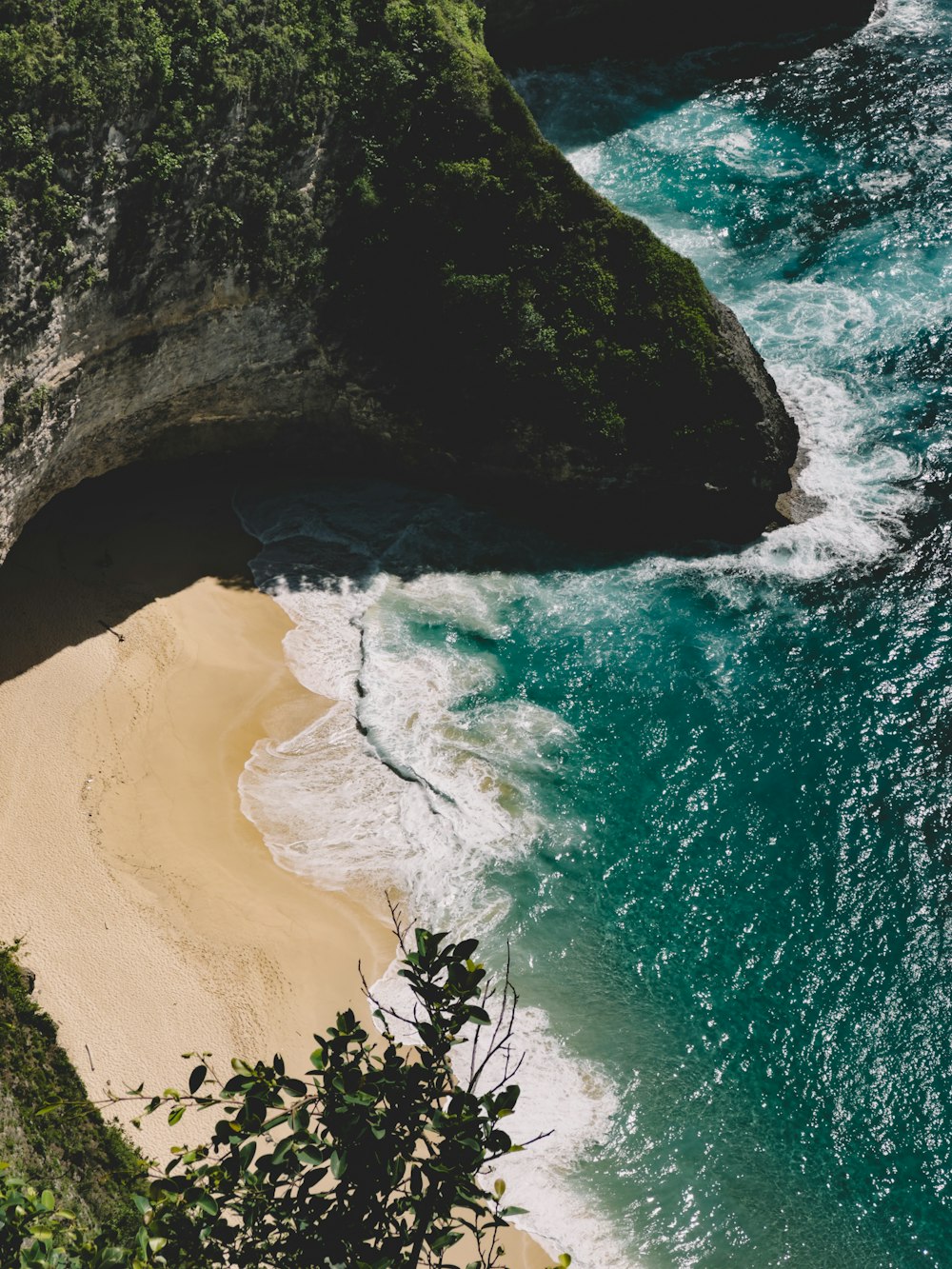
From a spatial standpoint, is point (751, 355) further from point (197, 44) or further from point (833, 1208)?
point (833, 1208)

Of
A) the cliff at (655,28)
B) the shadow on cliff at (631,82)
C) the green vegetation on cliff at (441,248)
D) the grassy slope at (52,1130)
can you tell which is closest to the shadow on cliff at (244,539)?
the green vegetation on cliff at (441,248)

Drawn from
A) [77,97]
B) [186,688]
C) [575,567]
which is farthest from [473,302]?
[186,688]

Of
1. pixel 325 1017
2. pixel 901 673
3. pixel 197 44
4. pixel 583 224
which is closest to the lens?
pixel 325 1017

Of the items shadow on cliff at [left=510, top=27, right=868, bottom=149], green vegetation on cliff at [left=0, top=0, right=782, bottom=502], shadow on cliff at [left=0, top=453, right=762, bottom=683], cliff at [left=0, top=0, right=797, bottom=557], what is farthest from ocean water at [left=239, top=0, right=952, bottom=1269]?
shadow on cliff at [left=510, top=27, right=868, bottom=149]

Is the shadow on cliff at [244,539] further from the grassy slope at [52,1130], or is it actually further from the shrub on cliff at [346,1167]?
the shrub on cliff at [346,1167]

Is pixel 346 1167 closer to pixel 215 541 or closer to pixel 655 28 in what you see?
pixel 215 541
